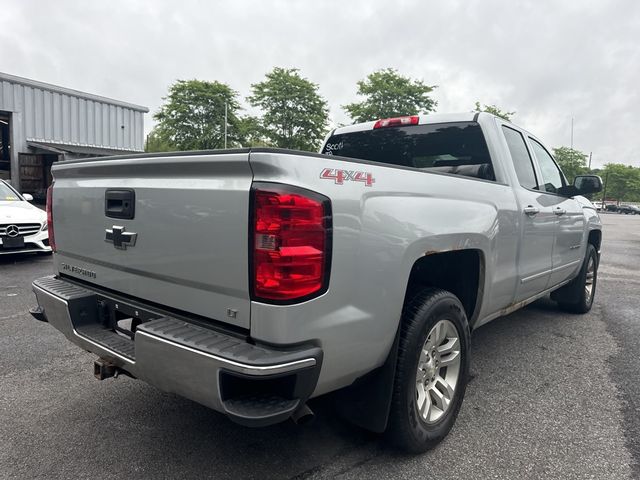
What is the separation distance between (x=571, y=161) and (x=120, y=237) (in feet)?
253

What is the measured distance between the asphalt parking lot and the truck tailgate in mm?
842

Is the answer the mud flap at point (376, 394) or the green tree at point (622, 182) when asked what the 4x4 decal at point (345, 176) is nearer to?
the mud flap at point (376, 394)

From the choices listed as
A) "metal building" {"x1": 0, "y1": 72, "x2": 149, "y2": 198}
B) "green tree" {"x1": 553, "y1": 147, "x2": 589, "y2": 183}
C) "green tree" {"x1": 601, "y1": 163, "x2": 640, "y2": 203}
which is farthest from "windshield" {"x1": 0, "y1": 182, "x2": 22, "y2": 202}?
"green tree" {"x1": 601, "y1": 163, "x2": 640, "y2": 203}

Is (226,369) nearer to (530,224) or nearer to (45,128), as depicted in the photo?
(530,224)

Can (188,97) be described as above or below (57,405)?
above

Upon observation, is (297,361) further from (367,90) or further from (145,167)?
(367,90)

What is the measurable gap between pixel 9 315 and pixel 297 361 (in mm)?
4327

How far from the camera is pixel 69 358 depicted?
12.1 feet

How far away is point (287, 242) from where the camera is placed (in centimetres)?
174

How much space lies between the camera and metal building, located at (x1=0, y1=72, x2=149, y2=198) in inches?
742

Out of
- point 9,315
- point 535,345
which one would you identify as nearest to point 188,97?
point 9,315

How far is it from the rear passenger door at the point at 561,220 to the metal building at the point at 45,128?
18.9 meters

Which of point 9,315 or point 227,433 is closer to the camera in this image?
point 227,433

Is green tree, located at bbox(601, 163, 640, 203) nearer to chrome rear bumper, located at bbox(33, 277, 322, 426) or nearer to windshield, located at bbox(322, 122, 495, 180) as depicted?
windshield, located at bbox(322, 122, 495, 180)
